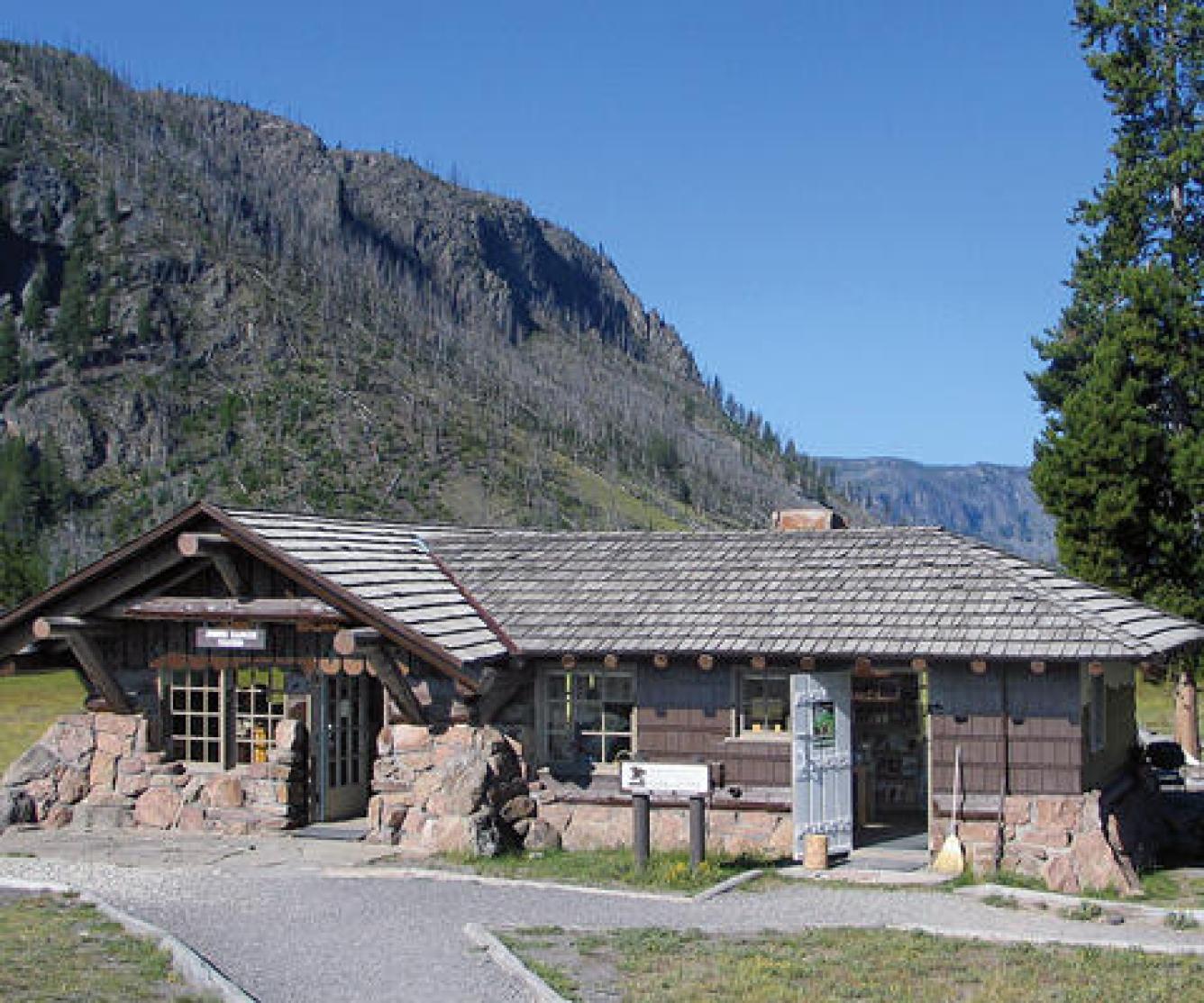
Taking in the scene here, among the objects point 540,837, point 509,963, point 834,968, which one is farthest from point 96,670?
point 834,968

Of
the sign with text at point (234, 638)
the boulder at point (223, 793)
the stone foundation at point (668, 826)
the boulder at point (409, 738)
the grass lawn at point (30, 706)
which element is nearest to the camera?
the stone foundation at point (668, 826)

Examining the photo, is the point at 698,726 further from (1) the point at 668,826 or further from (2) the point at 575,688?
(2) the point at 575,688

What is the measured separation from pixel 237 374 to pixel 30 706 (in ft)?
268

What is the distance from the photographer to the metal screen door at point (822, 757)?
16031 mm

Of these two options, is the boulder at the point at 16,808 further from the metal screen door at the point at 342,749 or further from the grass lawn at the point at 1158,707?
the grass lawn at the point at 1158,707

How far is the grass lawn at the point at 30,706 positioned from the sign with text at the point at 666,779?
14526 millimetres

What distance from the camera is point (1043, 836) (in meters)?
15.6

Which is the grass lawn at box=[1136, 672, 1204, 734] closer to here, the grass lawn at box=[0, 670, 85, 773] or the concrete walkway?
the concrete walkway

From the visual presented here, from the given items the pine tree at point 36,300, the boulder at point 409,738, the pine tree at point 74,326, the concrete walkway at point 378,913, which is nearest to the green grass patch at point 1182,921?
the concrete walkway at point 378,913

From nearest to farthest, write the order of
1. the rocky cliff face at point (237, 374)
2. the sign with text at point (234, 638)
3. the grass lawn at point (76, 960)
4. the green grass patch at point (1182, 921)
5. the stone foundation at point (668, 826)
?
the grass lawn at point (76, 960) → the green grass patch at point (1182, 921) → the stone foundation at point (668, 826) → the sign with text at point (234, 638) → the rocky cliff face at point (237, 374)

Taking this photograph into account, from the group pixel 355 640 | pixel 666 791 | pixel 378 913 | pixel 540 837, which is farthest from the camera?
pixel 540 837

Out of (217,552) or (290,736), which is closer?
(217,552)

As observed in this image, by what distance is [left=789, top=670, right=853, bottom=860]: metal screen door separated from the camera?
16031 millimetres

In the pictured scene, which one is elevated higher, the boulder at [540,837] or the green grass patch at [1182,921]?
the boulder at [540,837]
